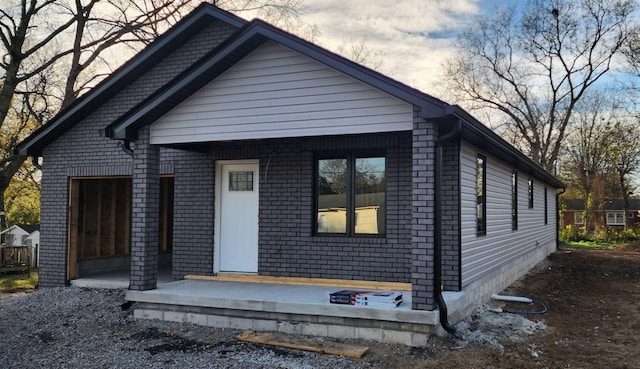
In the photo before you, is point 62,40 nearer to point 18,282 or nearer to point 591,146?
point 18,282

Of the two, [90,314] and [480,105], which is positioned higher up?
[480,105]

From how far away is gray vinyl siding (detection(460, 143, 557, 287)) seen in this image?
7980 millimetres

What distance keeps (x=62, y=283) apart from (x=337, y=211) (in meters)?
6.32

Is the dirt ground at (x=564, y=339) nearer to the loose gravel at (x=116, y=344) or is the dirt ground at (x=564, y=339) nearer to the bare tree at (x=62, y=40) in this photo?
the loose gravel at (x=116, y=344)

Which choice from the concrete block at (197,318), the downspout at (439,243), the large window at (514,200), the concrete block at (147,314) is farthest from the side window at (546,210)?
the concrete block at (147,314)

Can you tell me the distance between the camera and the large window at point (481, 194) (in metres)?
8.84

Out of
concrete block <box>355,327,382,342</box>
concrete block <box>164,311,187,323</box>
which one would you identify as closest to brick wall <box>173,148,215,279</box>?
concrete block <box>164,311,187,323</box>

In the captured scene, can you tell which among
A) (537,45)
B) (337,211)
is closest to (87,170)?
(337,211)

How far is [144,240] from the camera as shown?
7785mm

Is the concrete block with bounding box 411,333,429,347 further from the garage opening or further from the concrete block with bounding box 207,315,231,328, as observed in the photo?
the garage opening

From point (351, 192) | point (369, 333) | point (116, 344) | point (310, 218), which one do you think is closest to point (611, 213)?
point (351, 192)

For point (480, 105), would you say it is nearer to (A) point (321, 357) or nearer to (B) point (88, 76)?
(B) point (88, 76)

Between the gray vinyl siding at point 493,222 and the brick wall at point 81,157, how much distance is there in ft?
19.3

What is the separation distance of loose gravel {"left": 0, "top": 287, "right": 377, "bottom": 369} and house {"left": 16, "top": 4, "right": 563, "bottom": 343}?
515 mm
